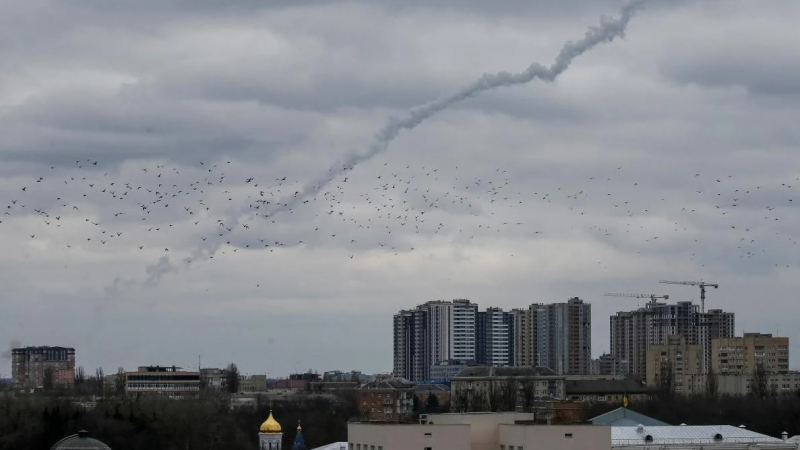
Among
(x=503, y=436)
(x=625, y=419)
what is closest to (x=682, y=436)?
(x=625, y=419)

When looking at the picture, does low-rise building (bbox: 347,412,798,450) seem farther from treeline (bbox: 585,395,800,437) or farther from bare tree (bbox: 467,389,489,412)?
bare tree (bbox: 467,389,489,412)

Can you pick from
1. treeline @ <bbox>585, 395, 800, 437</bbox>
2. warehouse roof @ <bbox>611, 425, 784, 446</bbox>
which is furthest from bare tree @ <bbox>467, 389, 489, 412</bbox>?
warehouse roof @ <bbox>611, 425, 784, 446</bbox>

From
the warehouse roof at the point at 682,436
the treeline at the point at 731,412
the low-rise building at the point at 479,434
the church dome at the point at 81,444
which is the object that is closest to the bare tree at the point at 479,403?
the treeline at the point at 731,412

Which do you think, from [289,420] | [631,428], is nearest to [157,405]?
[289,420]

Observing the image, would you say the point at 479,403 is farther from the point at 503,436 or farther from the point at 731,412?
the point at 503,436

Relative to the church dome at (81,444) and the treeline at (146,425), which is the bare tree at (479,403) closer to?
the treeline at (146,425)

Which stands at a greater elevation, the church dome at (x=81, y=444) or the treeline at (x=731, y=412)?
the church dome at (x=81, y=444)
